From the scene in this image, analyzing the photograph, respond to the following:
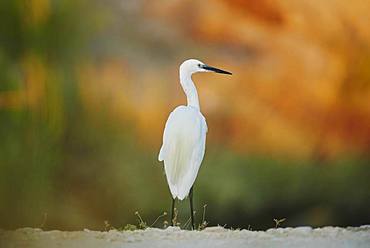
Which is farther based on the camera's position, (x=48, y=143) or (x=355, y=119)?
(x=355, y=119)

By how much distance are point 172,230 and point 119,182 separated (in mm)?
290

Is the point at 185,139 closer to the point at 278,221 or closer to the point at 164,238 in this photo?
the point at 164,238

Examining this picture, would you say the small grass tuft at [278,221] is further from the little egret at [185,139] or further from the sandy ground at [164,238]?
the little egret at [185,139]

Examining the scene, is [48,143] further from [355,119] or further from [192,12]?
[355,119]

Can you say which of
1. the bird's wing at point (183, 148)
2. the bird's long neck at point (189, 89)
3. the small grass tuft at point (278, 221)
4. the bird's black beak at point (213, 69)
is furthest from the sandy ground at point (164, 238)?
the bird's black beak at point (213, 69)

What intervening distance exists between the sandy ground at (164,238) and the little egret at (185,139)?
0.61ft

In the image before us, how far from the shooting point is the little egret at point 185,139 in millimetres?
2623

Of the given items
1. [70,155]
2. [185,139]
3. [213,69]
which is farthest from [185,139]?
[70,155]

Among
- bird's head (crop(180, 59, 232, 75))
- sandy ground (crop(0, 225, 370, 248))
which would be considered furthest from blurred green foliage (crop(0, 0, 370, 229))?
bird's head (crop(180, 59, 232, 75))

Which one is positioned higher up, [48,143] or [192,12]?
[192,12]

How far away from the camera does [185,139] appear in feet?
8.62

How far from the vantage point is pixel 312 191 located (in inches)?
108

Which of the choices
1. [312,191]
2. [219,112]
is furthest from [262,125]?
[312,191]

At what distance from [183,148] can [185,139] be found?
0.04 metres
